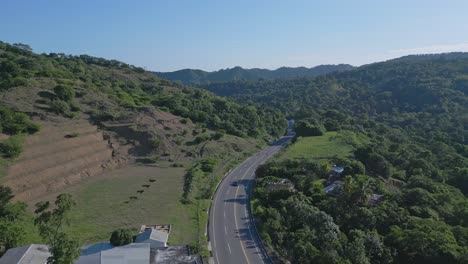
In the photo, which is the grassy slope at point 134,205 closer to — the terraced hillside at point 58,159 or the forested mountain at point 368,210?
the terraced hillside at point 58,159

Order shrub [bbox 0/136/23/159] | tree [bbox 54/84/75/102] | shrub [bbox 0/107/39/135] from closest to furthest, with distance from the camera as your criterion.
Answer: shrub [bbox 0/136/23/159] < shrub [bbox 0/107/39/135] < tree [bbox 54/84/75/102]

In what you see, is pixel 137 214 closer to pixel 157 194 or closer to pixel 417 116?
pixel 157 194

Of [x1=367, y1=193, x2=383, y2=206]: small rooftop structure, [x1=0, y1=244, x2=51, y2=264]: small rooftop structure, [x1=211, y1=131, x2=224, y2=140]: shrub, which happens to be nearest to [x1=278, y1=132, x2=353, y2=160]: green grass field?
[x1=211, y1=131, x2=224, y2=140]: shrub

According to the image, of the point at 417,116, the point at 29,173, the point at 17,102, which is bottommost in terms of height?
the point at 417,116

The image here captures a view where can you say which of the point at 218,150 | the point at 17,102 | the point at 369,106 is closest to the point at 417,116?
the point at 369,106

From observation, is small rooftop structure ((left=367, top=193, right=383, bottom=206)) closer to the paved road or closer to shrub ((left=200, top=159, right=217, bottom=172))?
the paved road
